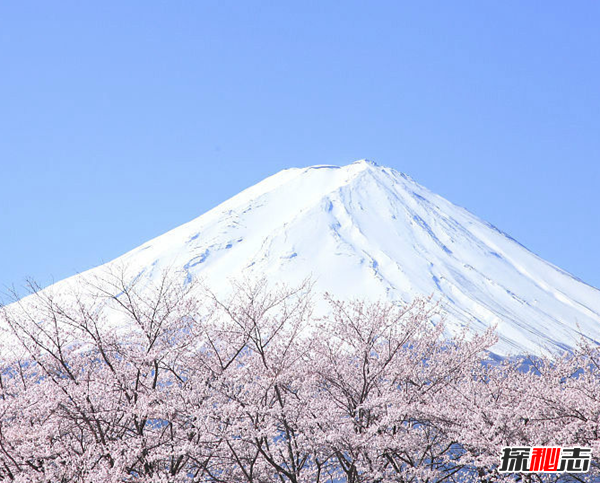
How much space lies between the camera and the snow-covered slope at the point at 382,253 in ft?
210

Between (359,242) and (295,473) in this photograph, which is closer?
(295,473)

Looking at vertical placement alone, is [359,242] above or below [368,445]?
above

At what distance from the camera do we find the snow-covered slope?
64125 millimetres

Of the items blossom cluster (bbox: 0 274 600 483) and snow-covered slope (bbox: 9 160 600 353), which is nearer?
blossom cluster (bbox: 0 274 600 483)

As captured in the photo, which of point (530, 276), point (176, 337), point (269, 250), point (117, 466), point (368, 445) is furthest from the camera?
point (530, 276)

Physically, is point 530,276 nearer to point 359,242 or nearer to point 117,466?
point 359,242

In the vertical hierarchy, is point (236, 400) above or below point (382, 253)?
below

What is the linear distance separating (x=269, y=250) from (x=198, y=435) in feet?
207

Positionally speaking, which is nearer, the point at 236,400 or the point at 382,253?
the point at 236,400

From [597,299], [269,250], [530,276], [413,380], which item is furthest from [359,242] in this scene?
[413,380]

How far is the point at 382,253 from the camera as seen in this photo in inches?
2771

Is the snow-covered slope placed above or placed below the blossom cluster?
above

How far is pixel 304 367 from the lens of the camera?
1149cm

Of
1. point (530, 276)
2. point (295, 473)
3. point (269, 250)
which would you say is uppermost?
point (530, 276)
